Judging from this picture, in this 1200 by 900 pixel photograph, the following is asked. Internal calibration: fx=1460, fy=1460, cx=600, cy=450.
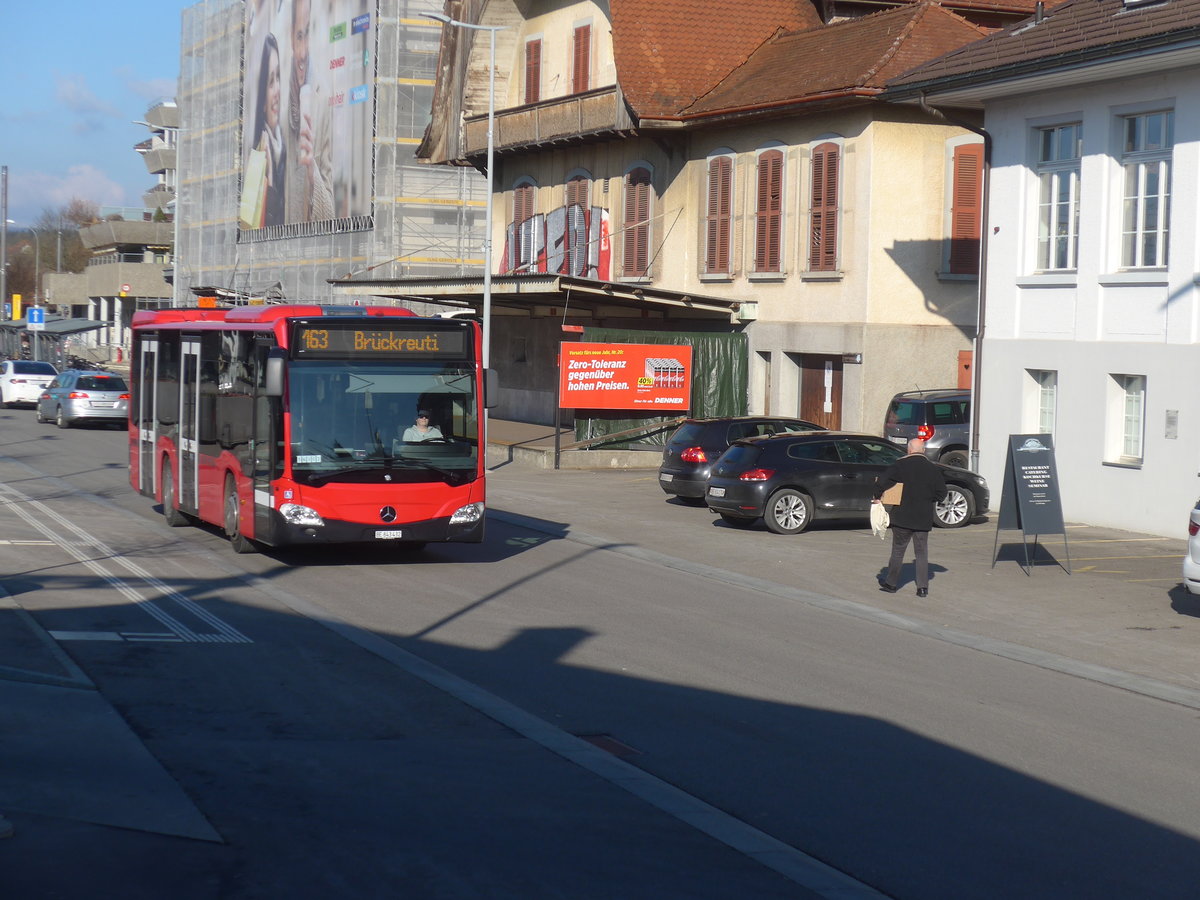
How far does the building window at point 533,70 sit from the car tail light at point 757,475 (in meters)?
22.5

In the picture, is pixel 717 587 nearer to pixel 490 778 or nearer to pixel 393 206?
pixel 490 778

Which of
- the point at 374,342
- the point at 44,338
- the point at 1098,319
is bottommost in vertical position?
the point at 374,342

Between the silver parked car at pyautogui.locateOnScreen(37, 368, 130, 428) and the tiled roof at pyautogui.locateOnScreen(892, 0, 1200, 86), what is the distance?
25.4m

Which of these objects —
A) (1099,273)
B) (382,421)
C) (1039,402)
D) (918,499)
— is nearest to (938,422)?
(1039,402)

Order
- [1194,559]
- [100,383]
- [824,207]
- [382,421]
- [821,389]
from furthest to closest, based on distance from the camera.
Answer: [100,383]
[821,389]
[824,207]
[382,421]
[1194,559]

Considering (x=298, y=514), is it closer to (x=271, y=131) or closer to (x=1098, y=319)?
(x=1098, y=319)

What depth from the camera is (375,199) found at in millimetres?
53000

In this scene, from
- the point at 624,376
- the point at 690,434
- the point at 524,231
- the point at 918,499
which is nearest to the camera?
the point at 918,499

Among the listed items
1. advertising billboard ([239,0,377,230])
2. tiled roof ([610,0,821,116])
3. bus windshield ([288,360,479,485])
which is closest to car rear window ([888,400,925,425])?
tiled roof ([610,0,821,116])

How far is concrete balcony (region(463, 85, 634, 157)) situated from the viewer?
3556 cm

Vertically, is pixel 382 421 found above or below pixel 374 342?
below

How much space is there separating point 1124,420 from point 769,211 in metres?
12.4

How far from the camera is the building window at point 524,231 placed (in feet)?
136

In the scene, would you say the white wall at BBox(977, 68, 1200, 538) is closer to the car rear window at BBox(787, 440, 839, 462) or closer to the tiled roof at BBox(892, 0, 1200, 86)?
the tiled roof at BBox(892, 0, 1200, 86)
